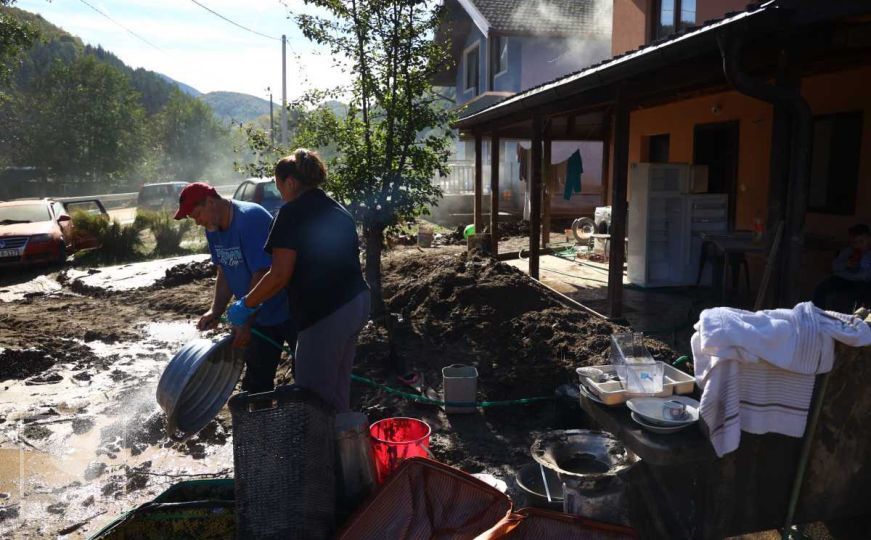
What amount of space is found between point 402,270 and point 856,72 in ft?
22.9

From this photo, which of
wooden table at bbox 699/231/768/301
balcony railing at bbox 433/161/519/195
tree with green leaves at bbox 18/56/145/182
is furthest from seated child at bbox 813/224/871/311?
tree with green leaves at bbox 18/56/145/182

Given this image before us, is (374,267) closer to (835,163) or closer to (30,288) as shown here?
(835,163)

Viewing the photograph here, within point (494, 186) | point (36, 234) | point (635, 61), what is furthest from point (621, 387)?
point (36, 234)

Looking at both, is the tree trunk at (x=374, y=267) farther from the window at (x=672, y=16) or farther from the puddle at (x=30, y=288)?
the window at (x=672, y=16)

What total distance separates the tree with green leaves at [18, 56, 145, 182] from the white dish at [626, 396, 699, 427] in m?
50.6

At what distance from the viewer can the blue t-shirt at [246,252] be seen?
401 centimetres

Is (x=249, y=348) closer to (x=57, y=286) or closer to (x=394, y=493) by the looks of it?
(x=394, y=493)

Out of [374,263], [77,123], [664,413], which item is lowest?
[664,413]

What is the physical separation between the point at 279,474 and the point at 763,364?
2.28m

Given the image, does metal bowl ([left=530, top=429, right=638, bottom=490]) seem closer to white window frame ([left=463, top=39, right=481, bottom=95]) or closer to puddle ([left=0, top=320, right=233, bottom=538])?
puddle ([left=0, top=320, right=233, bottom=538])

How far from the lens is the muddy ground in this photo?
13.8 feet

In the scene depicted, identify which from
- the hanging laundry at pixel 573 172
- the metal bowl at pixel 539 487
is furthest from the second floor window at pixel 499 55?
the metal bowl at pixel 539 487

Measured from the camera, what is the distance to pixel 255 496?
2850mm

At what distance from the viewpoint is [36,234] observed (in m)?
12.9
